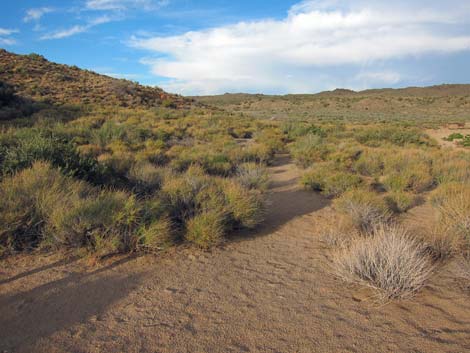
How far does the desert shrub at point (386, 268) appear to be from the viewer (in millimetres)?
3885

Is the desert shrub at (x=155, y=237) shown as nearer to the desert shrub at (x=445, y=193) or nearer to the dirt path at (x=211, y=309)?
the dirt path at (x=211, y=309)

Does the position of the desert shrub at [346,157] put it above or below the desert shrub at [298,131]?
below

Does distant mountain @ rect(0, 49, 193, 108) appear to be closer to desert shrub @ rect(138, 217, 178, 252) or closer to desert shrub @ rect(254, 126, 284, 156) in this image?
desert shrub @ rect(254, 126, 284, 156)

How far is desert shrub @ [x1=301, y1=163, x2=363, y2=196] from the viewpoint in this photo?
9020 mm

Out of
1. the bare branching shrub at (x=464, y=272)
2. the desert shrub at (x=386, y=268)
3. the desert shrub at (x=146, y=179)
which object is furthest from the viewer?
the desert shrub at (x=146, y=179)

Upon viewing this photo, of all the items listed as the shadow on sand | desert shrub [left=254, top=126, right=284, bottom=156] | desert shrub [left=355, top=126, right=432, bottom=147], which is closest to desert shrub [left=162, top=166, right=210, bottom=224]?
the shadow on sand

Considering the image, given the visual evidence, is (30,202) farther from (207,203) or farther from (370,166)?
(370,166)

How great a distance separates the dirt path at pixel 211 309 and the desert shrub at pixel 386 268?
0.55 feet

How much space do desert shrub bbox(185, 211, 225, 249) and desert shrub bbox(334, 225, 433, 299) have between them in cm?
194

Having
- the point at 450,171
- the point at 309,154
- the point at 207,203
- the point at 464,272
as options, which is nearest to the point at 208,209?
the point at 207,203

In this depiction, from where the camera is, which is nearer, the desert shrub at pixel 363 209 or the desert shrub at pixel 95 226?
the desert shrub at pixel 95 226

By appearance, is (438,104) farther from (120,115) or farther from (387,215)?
(387,215)

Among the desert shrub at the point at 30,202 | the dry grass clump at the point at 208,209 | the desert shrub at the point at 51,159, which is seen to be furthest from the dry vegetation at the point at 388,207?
the desert shrub at the point at 51,159

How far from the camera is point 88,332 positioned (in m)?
3.25
